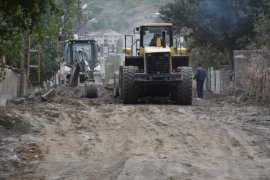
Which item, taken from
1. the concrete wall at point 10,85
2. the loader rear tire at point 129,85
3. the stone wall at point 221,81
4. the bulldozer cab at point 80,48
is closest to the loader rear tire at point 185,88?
the loader rear tire at point 129,85

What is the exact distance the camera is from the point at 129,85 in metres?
19.2

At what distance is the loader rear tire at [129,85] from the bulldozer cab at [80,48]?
36.0 ft

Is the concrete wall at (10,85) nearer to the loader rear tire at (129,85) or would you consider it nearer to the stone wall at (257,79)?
the loader rear tire at (129,85)

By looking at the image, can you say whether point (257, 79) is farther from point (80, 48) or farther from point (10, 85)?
point (80, 48)

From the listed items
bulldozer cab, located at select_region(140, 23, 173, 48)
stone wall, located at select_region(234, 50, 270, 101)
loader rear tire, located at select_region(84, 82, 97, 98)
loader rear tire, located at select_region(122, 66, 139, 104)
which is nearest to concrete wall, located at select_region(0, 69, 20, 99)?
loader rear tire, located at select_region(84, 82, 97, 98)

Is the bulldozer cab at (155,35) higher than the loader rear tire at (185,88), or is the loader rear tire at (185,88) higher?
the bulldozer cab at (155,35)

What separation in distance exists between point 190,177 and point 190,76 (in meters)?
11.2

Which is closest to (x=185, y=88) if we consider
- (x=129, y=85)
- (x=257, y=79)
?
(x=129, y=85)

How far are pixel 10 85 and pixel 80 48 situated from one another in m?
8.56

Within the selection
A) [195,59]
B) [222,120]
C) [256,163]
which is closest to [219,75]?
[195,59]

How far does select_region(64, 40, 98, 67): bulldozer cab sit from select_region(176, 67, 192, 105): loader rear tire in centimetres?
1134

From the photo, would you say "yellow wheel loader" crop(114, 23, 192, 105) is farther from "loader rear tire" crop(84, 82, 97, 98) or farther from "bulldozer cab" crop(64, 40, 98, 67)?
"bulldozer cab" crop(64, 40, 98, 67)

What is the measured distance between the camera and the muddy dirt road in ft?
28.8

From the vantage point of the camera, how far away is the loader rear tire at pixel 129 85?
63.0 feet
